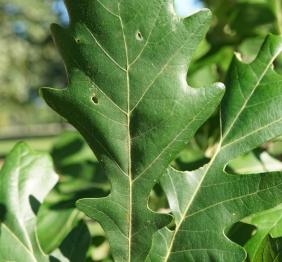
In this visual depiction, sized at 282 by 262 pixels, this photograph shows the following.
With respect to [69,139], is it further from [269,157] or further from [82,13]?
[82,13]

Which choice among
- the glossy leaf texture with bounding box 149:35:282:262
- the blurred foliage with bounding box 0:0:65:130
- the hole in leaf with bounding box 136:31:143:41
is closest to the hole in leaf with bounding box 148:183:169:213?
the glossy leaf texture with bounding box 149:35:282:262

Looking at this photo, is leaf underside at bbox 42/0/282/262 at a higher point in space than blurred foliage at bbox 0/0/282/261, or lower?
higher

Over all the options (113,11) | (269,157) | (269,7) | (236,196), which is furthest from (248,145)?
(269,7)

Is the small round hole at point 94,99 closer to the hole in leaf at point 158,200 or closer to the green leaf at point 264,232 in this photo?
the green leaf at point 264,232

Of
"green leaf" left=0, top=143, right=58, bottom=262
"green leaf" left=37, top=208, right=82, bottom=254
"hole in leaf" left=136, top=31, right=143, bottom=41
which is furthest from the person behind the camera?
"green leaf" left=37, top=208, right=82, bottom=254

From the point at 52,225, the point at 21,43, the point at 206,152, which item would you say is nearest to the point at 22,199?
the point at 52,225

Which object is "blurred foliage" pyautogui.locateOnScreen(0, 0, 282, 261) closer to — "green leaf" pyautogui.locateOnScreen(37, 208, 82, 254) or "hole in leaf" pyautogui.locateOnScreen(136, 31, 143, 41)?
"green leaf" pyautogui.locateOnScreen(37, 208, 82, 254)

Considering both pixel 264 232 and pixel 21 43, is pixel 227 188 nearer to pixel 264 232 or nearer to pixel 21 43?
pixel 264 232
